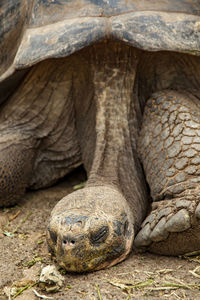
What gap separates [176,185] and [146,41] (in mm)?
897

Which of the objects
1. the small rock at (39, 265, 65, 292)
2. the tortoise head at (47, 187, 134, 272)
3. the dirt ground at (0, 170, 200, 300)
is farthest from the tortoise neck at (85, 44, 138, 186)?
the small rock at (39, 265, 65, 292)

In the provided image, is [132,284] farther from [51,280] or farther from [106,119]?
[106,119]

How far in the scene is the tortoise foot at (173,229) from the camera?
1974mm

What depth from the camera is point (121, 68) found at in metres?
2.74

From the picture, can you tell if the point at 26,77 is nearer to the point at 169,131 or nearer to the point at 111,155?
the point at 111,155

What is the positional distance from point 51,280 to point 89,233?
0.94 feet

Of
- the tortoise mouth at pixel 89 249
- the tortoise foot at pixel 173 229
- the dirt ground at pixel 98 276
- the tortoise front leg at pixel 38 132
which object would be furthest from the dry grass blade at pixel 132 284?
the tortoise front leg at pixel 38 132

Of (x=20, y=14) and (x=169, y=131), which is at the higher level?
(x=20, y=14)

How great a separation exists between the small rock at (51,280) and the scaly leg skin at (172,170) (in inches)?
21.0

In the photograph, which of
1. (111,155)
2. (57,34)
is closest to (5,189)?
(111,155)

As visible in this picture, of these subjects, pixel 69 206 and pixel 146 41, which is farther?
pixel 146 41

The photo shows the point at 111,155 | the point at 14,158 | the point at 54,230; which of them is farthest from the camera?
the point at 14,158

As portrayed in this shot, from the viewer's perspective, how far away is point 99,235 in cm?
198

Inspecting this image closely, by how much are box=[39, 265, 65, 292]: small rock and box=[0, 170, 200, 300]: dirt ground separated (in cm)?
2
